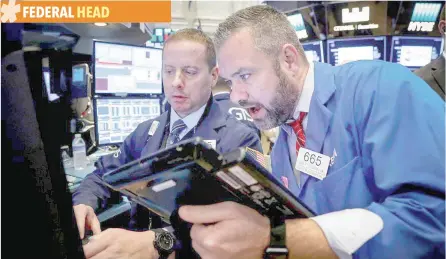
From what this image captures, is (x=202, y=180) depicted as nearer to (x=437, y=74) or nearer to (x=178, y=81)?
(x=178, y=81)

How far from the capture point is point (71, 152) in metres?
2.83

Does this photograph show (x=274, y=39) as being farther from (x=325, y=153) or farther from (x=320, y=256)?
(x=320, y=256)

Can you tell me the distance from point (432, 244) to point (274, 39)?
2.22 ft

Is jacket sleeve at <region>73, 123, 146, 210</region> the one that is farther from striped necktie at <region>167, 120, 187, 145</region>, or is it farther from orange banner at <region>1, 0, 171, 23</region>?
orange banner at <region>1, 0, 171, 23</region>

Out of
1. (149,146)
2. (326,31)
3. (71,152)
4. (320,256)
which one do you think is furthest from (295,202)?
(326,31)

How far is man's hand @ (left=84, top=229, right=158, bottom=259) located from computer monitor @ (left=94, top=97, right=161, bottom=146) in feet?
5.97

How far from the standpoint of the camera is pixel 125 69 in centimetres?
295

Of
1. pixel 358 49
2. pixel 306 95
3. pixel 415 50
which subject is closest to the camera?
pixel 306 95

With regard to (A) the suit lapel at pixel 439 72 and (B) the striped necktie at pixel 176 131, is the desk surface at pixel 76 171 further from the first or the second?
(A) the suit lapel at pixel 439 72

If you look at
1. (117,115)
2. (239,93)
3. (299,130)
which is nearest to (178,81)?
(239,93)

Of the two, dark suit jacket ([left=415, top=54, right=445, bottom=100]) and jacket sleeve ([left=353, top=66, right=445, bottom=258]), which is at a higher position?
dark suit jacket ([left=415, top=54, right=445, bottom=100])

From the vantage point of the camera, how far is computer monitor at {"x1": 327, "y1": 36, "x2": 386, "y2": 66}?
203 inches

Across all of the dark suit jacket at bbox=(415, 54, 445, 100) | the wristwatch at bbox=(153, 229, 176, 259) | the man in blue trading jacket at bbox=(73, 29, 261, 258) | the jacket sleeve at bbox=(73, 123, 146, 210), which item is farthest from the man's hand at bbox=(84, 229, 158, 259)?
the dark suit jacket at bbox=(415, 54, 445, 100)

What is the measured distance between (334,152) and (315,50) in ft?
15.7
